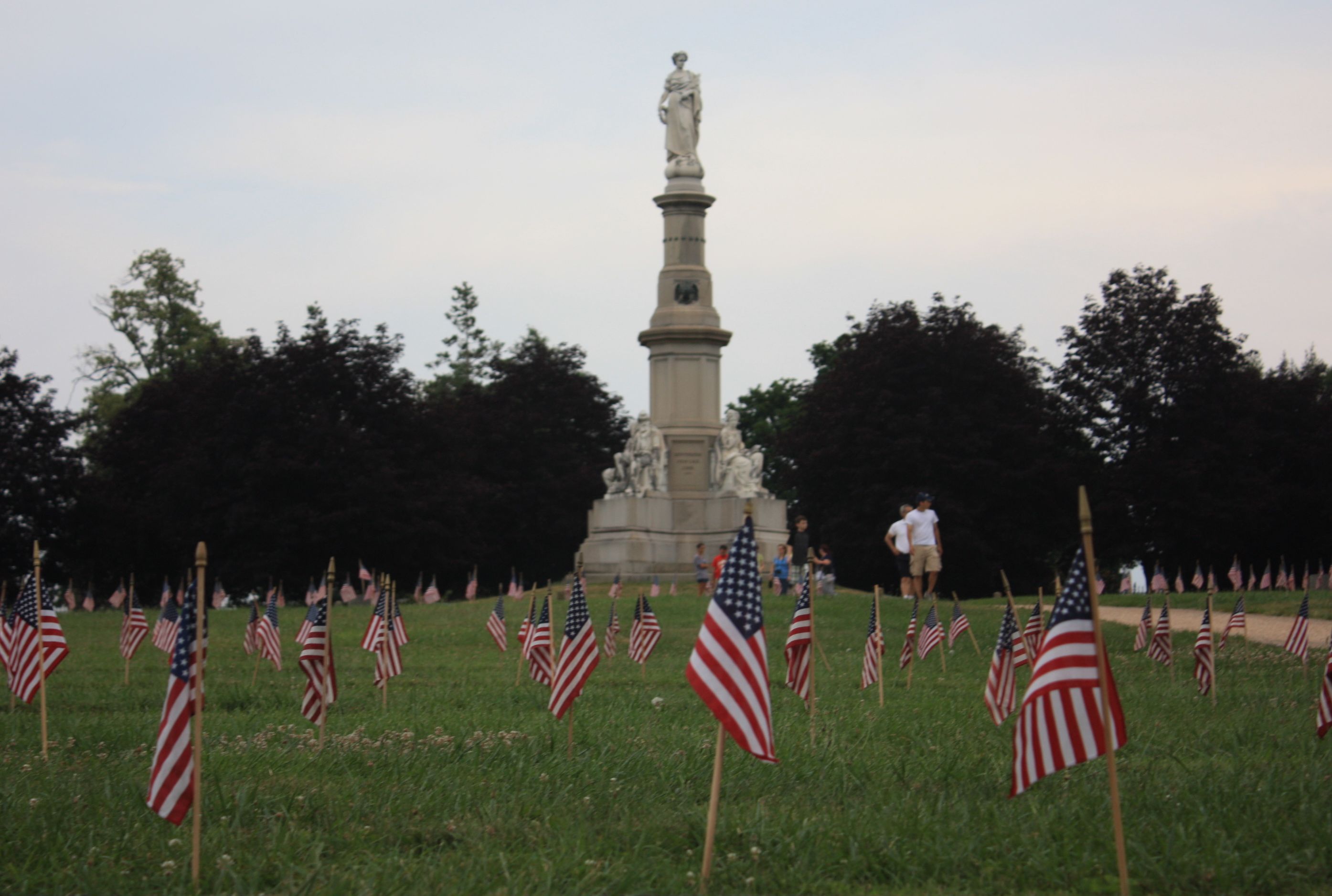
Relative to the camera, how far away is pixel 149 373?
66.6m

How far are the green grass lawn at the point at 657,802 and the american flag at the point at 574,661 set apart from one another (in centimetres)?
45

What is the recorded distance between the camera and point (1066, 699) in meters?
8.11

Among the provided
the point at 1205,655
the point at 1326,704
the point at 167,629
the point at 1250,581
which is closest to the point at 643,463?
the point at 1250,581

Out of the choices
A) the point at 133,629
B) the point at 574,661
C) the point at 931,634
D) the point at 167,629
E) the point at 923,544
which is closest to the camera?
the point at 574,661

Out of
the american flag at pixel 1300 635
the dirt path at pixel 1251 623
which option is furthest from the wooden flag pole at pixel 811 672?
the dirt path at pixel 1251 623

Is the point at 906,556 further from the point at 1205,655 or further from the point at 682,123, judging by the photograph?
the point at 682,123

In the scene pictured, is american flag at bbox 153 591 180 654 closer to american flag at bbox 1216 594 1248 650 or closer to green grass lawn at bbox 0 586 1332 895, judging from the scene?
green grass lawn at bbox 0 586 1332 895

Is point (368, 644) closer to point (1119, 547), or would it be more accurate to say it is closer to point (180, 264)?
point (1119, 547)

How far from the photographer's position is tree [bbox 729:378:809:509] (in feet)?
234

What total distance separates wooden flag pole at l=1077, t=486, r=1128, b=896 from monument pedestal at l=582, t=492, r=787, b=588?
1341 inches

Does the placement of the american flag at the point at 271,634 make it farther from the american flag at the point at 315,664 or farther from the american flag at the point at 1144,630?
the american flag at the point at 1144,630

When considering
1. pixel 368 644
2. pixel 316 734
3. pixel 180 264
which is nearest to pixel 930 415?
pixel 180 264

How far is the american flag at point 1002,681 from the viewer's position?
42.4ft

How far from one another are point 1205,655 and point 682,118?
33012 mm
